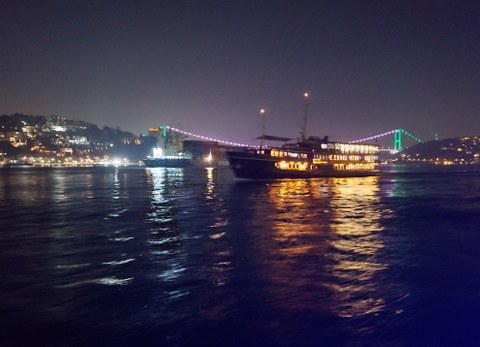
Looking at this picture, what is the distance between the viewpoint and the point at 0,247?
1888 centimetres

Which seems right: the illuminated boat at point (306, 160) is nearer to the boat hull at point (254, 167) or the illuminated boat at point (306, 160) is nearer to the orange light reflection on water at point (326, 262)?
the boat hull at point (254, 167)

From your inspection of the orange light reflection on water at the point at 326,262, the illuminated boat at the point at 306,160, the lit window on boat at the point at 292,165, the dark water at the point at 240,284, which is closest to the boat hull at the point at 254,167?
the illuminated boat at the point at 306,160

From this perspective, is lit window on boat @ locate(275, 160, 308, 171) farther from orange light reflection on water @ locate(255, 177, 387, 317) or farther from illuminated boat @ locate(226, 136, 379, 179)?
orange light reflection on water @ locate(255, 177, 387, 317)

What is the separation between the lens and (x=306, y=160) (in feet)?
280

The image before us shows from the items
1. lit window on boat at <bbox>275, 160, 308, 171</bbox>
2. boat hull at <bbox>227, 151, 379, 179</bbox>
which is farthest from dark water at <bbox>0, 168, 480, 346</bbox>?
lit window on boat at <bbox>275, 160, 308, 171</bbox>

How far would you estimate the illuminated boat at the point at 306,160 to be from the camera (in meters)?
77.7

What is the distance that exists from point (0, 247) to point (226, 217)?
14301 millimetres

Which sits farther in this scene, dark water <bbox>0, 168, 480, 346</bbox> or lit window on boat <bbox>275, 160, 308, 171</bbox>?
lit window on boat <bbox>275, 160, 308, 171</bbox>

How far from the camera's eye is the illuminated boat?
77.7 m

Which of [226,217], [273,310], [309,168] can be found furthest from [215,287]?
[309,168]

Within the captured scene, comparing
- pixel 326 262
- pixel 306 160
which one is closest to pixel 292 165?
pixel 306 160

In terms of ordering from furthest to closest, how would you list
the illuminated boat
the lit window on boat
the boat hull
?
1. the lit window on boat
2. the illuminated boat
3. the boat hull

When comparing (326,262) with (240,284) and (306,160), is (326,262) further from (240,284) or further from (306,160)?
(306,160)

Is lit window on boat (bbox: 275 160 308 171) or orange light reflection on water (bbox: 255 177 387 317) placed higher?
lit window on boat (bbox: 275 160 308 171)
